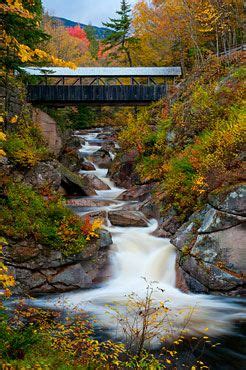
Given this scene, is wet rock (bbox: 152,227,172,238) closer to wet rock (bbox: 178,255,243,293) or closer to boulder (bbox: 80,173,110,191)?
wet rock (bbox: 178,255,243,293)

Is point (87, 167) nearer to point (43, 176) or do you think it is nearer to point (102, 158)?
point (102, 158)

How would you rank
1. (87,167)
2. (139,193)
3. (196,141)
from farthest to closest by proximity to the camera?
1. (87,167)
2. (139,193)
3. (196,141)

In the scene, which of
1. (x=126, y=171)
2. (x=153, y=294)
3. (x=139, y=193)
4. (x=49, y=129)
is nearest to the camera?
(x=153, y=294)

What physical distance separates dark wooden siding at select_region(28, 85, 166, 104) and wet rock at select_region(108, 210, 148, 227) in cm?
1529

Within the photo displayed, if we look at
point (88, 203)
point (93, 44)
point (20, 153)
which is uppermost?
point (93, 44)

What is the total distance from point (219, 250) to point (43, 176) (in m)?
9.03

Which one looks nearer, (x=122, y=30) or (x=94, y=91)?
(x=94, y=91)

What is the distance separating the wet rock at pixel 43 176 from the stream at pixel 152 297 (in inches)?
135

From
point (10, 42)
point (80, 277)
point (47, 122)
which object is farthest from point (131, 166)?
point (10, 42)

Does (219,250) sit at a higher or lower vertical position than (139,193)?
lower

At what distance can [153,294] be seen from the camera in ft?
34.1

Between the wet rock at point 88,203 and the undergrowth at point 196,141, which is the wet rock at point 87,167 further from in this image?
the wet rock at point 88,203

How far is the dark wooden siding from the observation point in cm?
2720

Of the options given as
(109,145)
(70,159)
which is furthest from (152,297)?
(109,145)
